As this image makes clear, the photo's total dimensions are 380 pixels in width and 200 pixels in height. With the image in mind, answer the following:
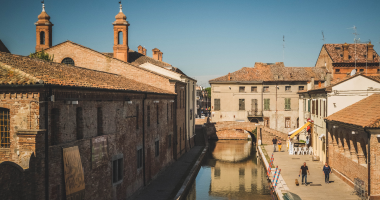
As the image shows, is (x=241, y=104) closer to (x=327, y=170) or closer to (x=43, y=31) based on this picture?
(x=43, y=31)

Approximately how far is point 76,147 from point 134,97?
5.99 meters

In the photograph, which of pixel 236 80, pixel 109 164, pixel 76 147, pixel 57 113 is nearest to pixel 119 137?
pixel 109 164

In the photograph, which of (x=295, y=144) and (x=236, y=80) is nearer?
(x=295, y=144)

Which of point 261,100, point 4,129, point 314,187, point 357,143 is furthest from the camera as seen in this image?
point 261,100

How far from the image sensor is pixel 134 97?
1752 cm

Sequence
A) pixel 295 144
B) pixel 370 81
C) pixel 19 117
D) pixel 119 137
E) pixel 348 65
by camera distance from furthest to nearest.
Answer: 1. pixel 348 65
2. pixel 295 144
3. pixel 370 81
4. pixel 119 137
5. pixel 19 117

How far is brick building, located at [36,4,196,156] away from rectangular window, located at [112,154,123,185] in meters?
11.1

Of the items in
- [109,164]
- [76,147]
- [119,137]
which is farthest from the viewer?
[119,137]

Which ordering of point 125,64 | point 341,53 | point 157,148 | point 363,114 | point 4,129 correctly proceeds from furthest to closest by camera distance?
point 341,53 < point 125,64 < point 157,148 < point 363,114 < point 4,129

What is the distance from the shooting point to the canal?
21.0 m

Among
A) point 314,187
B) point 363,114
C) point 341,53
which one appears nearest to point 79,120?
point 314,187

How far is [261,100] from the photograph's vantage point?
50.3m

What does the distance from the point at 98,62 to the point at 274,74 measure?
3146 centimetres

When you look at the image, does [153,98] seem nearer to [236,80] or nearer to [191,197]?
[191,197]
